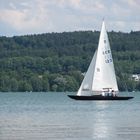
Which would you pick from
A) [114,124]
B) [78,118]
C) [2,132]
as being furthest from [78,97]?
[2,132]

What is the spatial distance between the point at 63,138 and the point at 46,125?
11.6 metres

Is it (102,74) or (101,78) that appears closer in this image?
(101,78)

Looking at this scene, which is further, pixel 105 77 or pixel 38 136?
pixel 105 77

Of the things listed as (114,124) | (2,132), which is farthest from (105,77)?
(2,132)

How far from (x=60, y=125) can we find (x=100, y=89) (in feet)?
157

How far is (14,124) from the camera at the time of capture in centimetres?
6981

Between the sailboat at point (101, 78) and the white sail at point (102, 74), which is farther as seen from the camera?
the white sail at point (102, 74)

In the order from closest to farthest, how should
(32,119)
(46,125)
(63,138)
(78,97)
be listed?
(63,138) → (46,125) → (32,119) → (78,97)

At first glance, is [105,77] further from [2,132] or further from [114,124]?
[2,132]

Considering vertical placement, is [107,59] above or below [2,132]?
above

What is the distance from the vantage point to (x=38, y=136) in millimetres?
57812

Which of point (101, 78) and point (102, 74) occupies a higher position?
point (102, 74)

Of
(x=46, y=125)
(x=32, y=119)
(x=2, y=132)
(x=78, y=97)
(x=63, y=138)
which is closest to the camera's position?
(x=63, y=138)

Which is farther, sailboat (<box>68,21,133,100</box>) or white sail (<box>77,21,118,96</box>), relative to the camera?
white sail (<box>77,21,118,96</box>)
